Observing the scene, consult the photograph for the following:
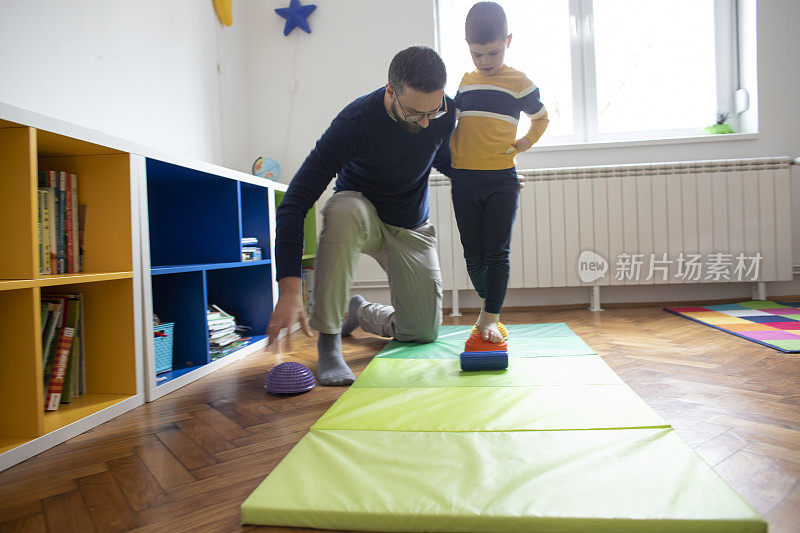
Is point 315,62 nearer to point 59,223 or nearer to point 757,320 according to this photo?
point 59,223

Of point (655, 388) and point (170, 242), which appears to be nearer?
point (655, 388)

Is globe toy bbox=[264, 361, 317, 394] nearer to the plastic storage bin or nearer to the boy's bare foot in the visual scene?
the plastic storage bin

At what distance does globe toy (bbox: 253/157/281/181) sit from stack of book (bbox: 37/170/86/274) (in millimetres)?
1656

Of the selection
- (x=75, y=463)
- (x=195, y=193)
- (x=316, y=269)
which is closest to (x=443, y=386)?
(x=316, y=269)

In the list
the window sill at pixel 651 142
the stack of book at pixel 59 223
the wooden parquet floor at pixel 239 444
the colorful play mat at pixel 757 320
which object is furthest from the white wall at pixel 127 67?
the colorful play mat at pixel 757 320

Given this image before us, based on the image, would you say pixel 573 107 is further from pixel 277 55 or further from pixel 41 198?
pixel 41 198

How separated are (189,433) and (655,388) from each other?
3.82 ft

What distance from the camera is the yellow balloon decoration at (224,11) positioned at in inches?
109

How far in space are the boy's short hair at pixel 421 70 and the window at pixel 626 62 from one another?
6.61ft

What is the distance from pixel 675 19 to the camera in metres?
3.21

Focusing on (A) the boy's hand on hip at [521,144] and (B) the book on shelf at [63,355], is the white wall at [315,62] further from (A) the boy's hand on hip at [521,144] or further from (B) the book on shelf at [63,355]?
(B) the book on shelf at [63,355]

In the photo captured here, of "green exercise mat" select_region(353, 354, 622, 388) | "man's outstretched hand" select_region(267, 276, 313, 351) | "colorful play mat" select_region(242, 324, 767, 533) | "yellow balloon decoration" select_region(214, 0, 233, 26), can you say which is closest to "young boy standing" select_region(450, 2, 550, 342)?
"green exercise mat" select_region(353, 354, 622, 388)

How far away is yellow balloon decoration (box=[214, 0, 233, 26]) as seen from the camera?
9.07 ft

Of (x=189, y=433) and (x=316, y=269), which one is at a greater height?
(x=316, y=269)
